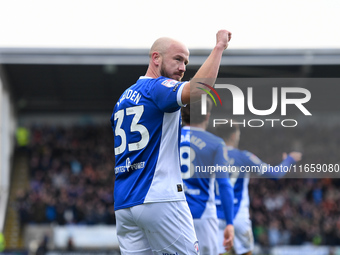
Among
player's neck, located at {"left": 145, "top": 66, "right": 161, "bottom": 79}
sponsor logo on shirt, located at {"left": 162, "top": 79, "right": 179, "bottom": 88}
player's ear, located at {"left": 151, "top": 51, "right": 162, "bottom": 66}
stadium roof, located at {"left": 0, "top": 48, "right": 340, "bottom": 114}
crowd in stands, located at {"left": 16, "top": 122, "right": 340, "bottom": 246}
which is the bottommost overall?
crowd in stands, located at {"left": 16, "top": 122, "right": 340, "bottom": 246}

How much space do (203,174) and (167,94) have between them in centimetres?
214

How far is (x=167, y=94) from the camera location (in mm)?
3607

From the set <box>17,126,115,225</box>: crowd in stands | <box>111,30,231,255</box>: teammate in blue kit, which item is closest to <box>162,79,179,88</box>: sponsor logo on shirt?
<box>111,30,231,255</box>: teammate in blue kit

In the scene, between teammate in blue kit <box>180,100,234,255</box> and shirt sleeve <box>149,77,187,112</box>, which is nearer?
shirt sleeve <box>149,77,187,112</box>

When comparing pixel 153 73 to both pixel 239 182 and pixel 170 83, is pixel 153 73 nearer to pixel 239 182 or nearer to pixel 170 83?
pixel 170 83

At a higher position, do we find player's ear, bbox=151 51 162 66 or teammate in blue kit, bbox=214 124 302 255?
player's ear, bbox=151 51 162 66

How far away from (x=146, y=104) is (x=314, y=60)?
68.0ft

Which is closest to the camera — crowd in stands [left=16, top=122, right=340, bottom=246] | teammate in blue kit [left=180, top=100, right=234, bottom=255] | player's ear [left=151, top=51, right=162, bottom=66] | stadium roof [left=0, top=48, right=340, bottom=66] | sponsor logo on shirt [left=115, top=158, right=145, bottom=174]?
sponsor logo on shirt [left=115, top=158, right=145, bottom=174]

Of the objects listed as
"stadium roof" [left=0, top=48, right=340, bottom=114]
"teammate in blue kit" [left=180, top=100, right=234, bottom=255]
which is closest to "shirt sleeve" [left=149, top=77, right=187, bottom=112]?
"teammate in blue kit" [left=180, top=100, right=234, bottom=255]

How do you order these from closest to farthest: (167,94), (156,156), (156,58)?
(167,94) < (156,156) < (156,58)

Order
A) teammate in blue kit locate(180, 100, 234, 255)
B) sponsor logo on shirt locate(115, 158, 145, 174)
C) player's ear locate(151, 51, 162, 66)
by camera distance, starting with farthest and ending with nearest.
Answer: teammate in blue kit locate(180, 100, 234, 255), player's ear locate(151, 51, 162, 66), sponsor logo on shirt locate(115, 158, 145, 174)

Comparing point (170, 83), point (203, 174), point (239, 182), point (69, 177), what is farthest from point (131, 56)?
point (170, 83)

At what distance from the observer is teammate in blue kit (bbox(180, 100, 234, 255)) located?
5539 mm

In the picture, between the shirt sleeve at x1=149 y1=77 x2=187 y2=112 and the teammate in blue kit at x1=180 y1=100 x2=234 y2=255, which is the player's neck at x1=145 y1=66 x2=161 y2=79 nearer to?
the shirt sleeve at x1=149 y1=77 x2=187 y2=112
